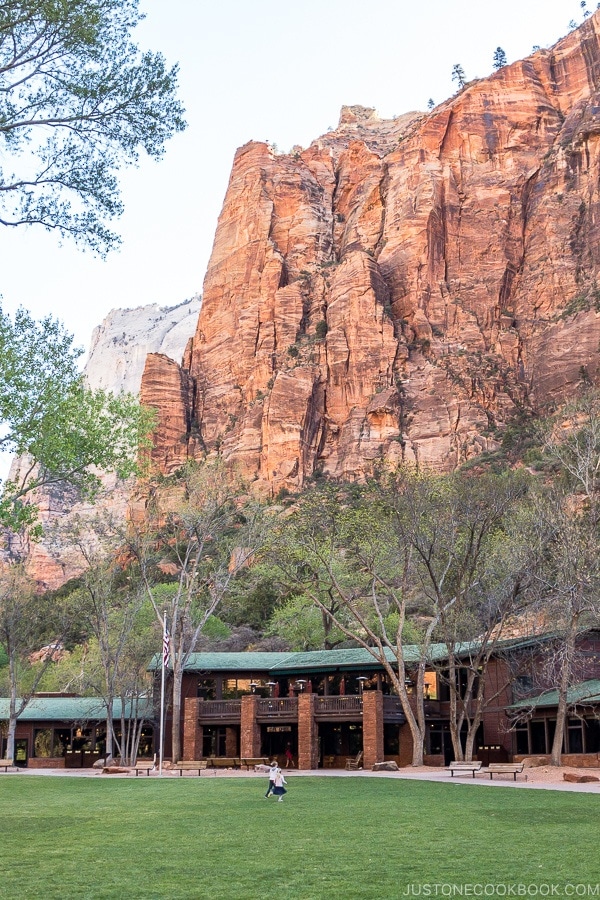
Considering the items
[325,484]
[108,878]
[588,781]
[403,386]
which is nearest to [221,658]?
[588,781]

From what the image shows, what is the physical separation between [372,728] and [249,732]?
7.29m

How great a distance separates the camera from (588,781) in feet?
92.6

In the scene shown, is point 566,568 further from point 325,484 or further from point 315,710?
point 325,484

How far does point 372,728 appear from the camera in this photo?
142 feet

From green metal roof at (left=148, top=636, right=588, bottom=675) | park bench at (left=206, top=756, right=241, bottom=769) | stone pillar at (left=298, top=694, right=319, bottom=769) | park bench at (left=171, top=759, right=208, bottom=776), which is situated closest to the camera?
park bench at (left=171, top=759, right=208, bottom=776)

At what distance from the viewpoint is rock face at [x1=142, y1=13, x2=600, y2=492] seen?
118m

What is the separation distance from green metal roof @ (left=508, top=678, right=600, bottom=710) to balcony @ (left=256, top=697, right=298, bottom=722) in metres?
11.1

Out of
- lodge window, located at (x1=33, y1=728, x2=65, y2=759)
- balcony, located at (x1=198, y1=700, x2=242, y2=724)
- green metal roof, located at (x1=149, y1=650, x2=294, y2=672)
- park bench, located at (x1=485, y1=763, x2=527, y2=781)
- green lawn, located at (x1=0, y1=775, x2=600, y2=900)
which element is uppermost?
green metal roof, located at (x1=149, y1=650, x2=294, y2=672)

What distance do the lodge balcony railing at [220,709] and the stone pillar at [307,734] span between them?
4.15 m

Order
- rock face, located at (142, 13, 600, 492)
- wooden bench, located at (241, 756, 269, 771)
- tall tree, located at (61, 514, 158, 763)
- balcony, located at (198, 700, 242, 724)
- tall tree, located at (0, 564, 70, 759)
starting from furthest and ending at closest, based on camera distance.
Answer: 1. rock face, located at (142, 13, 600, 492)
2. tall tree, located at (0, 564, 70, 759)
3. tall tree, located at (61, 514, 158, 763)
4. balcony, located at (198, 700, 242, 724)
5. wooden bench, located at (241, 756, 269, 771)

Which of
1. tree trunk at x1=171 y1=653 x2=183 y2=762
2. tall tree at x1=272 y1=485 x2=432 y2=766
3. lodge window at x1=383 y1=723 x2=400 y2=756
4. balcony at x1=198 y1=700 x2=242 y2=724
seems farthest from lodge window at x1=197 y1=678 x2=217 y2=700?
lodge window at x1=383 y1=723 x2=400 y2=756

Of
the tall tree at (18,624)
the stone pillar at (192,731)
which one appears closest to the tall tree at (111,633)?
the tall tree at (18,624)

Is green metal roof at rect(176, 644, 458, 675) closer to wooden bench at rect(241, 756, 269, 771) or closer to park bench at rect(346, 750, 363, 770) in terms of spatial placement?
park bench at rect(346, 750, 363, 770)

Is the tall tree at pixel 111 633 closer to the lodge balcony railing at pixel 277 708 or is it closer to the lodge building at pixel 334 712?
the lodge building at pixel 334 712
